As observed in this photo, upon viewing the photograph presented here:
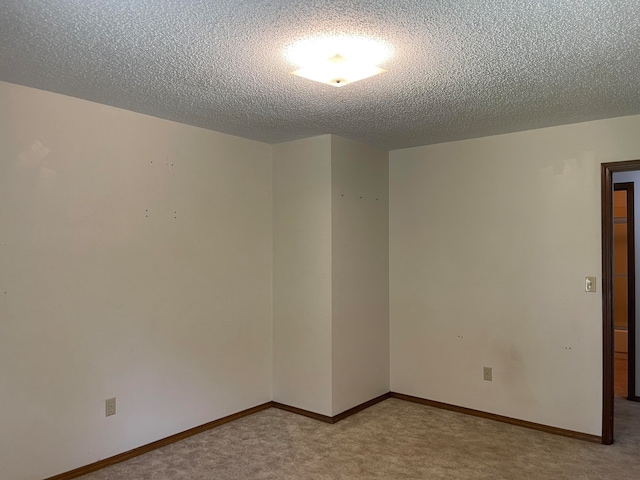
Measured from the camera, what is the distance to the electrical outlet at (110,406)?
3.18 m

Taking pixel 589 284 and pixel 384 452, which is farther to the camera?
pixel 589 284

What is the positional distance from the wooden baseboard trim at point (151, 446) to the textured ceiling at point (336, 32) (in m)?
2.33

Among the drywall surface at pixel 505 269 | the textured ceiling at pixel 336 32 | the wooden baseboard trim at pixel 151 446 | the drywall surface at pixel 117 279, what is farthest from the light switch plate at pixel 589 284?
the wooden baseboard trim at pixel 151 446

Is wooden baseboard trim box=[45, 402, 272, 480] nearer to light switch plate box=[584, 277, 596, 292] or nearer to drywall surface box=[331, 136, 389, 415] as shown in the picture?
drywall surface box=[331, 136, 389, 415]

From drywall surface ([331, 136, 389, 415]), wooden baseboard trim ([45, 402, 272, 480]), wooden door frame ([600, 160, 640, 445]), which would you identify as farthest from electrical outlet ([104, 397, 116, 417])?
wooden door frame ([600, 160, 640, 445])

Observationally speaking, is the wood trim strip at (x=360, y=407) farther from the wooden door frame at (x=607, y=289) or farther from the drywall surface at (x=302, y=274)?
the wooden door frame at (x=607, y=289)

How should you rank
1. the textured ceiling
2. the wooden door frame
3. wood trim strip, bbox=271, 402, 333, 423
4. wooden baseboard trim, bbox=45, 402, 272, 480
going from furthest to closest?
wood trim strip, bbox=271, 402, 333, 423, the wooden door frame, wooden baseboard trim, bbox=45, 402, 272, 480, the textured ceiling

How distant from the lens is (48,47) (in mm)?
2232

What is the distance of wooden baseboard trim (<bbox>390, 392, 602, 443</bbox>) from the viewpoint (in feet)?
11.9

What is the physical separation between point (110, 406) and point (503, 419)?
A: 3016 millimetres

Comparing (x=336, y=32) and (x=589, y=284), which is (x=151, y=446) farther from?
(x=589, y=284)

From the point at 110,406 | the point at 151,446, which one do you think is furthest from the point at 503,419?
the point at 110,406

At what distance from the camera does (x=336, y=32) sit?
6.74 ft

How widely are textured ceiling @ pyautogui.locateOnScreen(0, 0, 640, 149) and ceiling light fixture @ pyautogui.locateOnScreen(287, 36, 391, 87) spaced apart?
66mm
